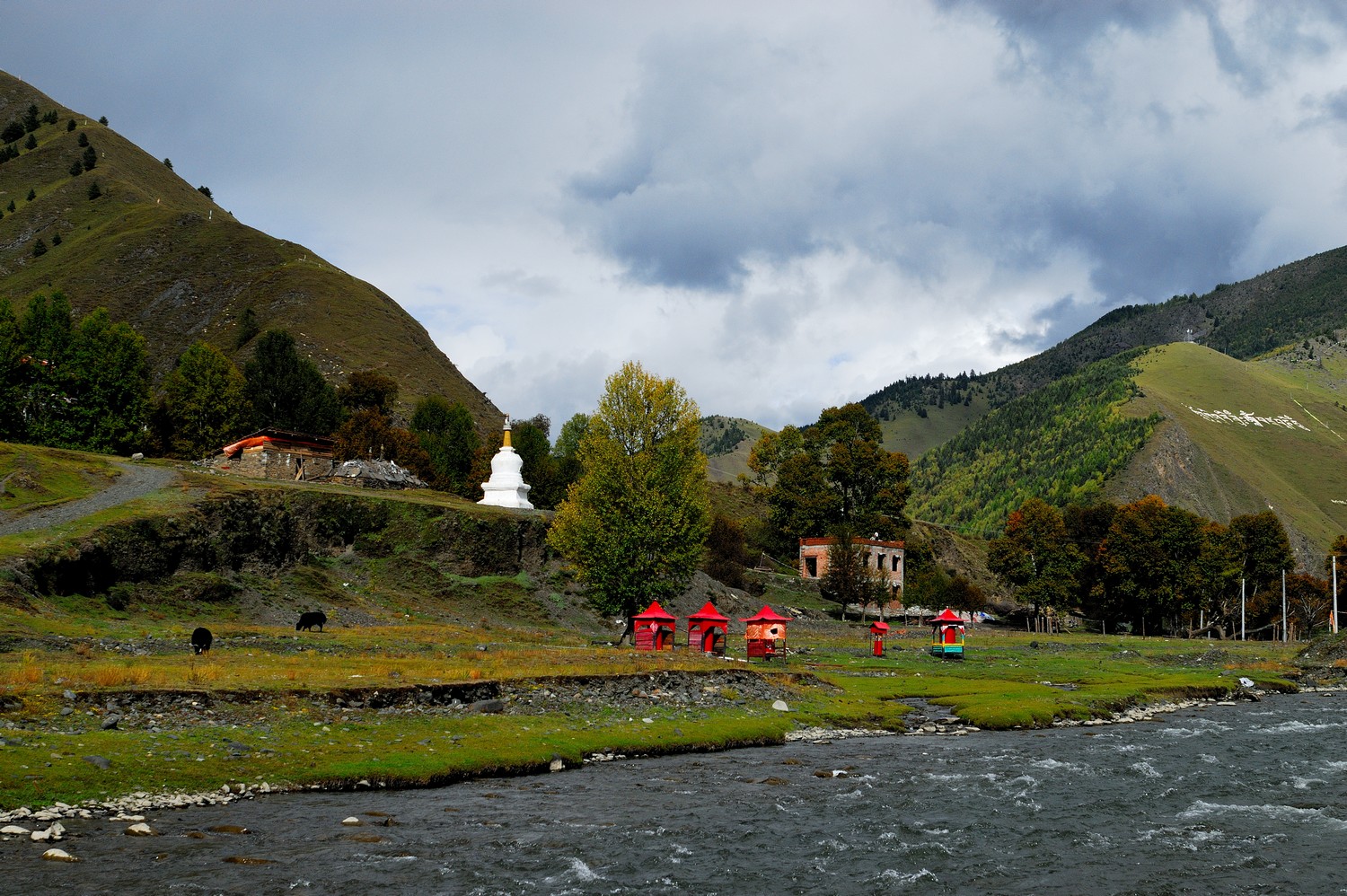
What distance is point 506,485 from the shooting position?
295 ft

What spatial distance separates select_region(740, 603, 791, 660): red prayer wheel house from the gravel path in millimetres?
39194

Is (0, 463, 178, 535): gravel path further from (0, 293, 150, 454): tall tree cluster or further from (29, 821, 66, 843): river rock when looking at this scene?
(29, 821, 66, 843): river rock

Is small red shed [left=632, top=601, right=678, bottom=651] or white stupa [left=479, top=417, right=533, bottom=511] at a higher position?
white stupa [left=479, top=417, right=533, bottom=511]

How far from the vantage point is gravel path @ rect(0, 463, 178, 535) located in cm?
5412

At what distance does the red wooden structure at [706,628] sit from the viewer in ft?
189

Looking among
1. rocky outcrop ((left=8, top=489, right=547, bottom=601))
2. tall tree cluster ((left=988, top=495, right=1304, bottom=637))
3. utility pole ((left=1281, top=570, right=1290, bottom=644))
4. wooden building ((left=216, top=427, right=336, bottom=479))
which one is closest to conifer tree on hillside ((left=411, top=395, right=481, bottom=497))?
wooden building ((left=216, top=427, right=336, bottom=479))

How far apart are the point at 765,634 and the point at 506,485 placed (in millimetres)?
39639

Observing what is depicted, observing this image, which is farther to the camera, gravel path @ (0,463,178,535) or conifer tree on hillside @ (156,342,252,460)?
conifer tree on hillside @ (156,342,252,460)

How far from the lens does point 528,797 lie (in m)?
24.2

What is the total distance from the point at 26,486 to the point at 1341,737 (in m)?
72.5

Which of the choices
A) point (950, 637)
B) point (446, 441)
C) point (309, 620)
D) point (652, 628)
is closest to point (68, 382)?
point (446, 441)

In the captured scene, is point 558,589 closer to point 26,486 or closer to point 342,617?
point 342,617

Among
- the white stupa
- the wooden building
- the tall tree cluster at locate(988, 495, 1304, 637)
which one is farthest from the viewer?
the tall tree cluster at locate(988, 495, 1304, 637)

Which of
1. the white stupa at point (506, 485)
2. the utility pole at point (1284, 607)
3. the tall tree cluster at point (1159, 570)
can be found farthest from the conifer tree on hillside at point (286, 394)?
the utility pole at point (1284, 607)
